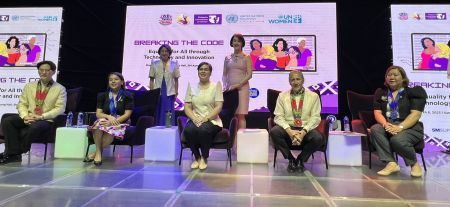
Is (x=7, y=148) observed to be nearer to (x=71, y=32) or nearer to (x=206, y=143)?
(x=206, y=143)

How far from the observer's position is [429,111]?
511 centimetres

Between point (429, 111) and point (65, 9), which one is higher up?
point (65, 9)

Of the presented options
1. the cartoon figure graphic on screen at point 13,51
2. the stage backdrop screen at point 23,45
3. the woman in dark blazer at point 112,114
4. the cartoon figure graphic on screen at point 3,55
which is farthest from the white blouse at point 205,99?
the cartoon figure graphic on screen at point 3,55

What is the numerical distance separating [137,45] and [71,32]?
1.40 meters

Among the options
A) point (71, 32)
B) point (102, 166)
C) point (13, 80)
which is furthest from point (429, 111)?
point (13, 80)

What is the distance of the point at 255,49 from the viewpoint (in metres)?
5.33

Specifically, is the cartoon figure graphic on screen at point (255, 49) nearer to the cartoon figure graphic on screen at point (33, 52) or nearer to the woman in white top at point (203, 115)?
the woman in white top at point (203, 115)

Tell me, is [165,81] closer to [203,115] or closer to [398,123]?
[203,115]

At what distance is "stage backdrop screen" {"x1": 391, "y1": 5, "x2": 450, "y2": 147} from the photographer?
509 centimetres

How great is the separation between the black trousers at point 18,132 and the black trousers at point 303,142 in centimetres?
246

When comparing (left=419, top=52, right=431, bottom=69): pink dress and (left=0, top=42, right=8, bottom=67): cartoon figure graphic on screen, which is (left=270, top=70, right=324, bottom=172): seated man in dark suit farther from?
(left=0, top=42, right=8, bottom=67): cartoon figure graphic on screen

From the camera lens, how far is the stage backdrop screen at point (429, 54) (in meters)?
5.09

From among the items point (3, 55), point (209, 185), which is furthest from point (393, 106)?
point (3, 55)

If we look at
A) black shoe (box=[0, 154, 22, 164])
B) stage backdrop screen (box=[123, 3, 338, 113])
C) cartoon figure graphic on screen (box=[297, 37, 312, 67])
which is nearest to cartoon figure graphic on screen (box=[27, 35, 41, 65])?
stage backdrop screen (box=[123, 3, 338, 113])
